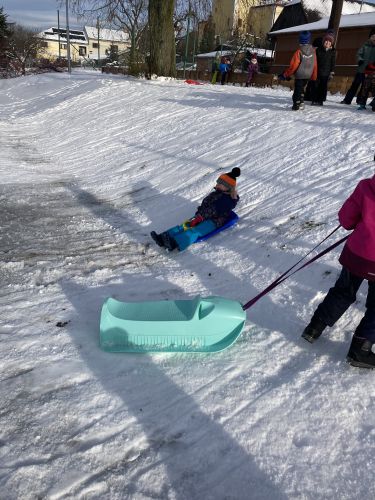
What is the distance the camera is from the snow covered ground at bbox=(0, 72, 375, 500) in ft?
6.85

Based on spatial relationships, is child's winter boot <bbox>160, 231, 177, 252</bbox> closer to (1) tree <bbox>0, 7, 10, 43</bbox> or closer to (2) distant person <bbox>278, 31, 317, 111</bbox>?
(2) distant person <bbox>278, 31, 317, 111</bbox>

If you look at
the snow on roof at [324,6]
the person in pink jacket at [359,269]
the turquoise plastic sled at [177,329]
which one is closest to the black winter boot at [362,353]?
the person in pink jacket at [359,269]

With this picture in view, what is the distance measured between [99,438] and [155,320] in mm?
879

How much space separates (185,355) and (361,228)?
1476 millimetres

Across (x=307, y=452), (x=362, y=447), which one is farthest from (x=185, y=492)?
(x=362, y=447)

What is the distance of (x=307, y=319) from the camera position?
327cm

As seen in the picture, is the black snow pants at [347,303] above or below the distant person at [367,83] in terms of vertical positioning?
below

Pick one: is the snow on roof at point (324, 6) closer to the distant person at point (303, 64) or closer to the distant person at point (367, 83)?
the distant person at point (367, 83)

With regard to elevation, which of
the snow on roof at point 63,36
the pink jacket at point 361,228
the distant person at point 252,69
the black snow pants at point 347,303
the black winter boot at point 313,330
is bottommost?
the black winter boot at point 313,330

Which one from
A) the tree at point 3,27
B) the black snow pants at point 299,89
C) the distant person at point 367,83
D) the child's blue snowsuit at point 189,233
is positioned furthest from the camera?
the tree at point 3,27

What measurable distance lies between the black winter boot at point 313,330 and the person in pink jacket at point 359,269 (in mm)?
44

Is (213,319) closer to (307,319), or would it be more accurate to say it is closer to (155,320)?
(155,320)

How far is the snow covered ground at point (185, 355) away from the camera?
82.2 inches

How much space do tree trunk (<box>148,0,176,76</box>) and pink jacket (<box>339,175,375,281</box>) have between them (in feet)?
47.5
